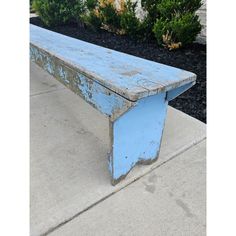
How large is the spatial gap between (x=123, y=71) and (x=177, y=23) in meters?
2.40

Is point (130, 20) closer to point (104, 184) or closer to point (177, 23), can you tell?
point (177, 23)

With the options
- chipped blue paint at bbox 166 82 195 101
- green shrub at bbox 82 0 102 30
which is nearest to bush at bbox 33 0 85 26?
green shrub at bbox 82 0 102 30

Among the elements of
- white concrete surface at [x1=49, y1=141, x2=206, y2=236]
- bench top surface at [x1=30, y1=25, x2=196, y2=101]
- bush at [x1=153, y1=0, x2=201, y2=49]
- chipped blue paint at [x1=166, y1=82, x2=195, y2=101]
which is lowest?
white concrete surface at [x1=49, y1=141, x2=206, y2=236]

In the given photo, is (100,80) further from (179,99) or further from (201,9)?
(201,9)

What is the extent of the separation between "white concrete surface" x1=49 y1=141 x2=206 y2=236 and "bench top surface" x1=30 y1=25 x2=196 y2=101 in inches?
24.3

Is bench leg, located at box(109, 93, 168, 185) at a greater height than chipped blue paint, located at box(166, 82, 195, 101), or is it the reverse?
chipped blue paint, located at box(166, 82, 195, 101)

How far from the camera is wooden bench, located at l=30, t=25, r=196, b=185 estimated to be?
1396 mm

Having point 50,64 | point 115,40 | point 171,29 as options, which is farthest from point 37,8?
point 50,64

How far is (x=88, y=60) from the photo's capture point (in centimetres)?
182

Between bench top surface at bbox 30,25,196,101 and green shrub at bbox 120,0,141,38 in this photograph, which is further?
green shrub at bbox 120,0,141,38

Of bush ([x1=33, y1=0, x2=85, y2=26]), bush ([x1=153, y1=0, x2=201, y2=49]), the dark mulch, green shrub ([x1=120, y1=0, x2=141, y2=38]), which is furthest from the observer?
bush ([x1=33, y1=0, x2=85, y2=26])

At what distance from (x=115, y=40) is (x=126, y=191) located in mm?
3610

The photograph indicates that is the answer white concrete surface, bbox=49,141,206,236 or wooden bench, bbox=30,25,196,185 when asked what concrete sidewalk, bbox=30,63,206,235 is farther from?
wooden bench, bbox=30,25,196,185

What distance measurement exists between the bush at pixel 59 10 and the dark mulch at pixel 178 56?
0.51m
